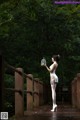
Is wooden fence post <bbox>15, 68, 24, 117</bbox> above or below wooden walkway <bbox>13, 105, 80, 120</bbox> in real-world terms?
above

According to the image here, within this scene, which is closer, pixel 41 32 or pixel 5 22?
pixel 5 22

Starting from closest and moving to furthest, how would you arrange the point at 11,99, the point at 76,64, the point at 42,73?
the point at 11,99
the point at 42,73
the point at 76,64

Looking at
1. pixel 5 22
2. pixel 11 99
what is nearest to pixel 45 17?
pixel 5 22

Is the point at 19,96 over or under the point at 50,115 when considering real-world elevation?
over

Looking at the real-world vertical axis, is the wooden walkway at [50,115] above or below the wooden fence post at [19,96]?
below

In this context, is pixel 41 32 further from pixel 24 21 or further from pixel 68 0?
pixel 68 0

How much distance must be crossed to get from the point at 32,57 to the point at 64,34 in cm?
273

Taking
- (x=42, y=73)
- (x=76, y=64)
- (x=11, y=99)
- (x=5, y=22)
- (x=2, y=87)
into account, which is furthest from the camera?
(x=76, y=64)

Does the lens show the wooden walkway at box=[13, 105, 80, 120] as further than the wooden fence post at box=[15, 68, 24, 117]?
No

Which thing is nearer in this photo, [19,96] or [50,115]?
[19,96]

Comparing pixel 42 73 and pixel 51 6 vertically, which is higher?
pixel 51 6

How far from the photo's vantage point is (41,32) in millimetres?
30766

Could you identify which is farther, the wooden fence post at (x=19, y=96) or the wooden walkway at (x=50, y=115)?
the wooden fence post at (x=19, y=96)

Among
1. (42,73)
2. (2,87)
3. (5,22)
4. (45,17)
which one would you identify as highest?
(45,17)
